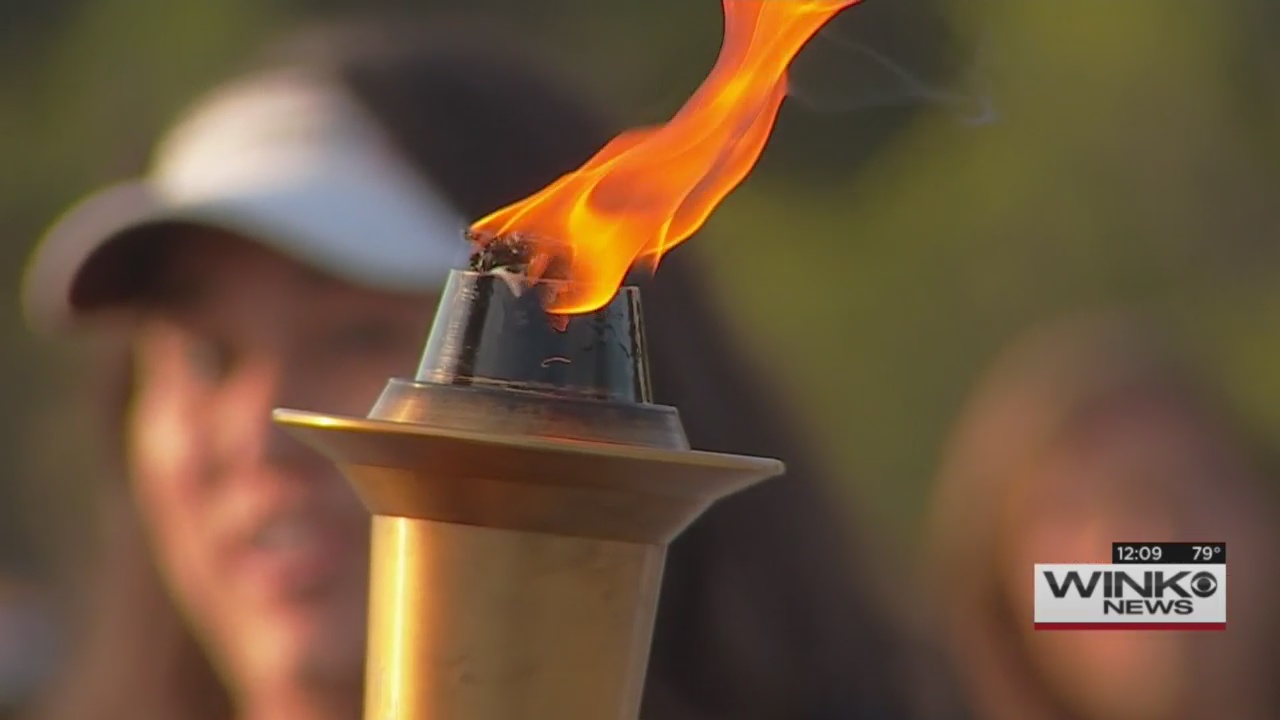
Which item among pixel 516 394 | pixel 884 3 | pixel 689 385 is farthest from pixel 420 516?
pixel 884 3

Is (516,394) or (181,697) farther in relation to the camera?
(181,697)

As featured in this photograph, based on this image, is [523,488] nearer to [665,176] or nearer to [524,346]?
[524,346]

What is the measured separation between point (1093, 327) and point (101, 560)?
1.16 m

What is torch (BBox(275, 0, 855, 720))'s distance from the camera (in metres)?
0.73

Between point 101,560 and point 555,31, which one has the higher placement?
point 555,31

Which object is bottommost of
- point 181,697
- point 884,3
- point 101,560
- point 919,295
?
point 181,697

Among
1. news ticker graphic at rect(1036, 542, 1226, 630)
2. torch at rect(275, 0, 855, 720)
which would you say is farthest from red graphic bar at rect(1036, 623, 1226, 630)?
torch at rect(275, 0, 855, 720)

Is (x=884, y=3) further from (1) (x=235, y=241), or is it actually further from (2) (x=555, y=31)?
(1) (x=235, y=241)

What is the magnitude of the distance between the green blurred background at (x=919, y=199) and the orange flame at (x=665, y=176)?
2.58ft

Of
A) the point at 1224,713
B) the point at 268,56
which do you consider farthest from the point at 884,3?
the point at 1224,713

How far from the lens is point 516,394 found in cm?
75

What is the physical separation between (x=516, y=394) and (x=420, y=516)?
0.24ft

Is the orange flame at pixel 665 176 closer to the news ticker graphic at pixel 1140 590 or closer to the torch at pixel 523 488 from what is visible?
the torch at pixel 523 488

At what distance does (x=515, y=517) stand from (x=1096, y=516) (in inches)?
48.7
